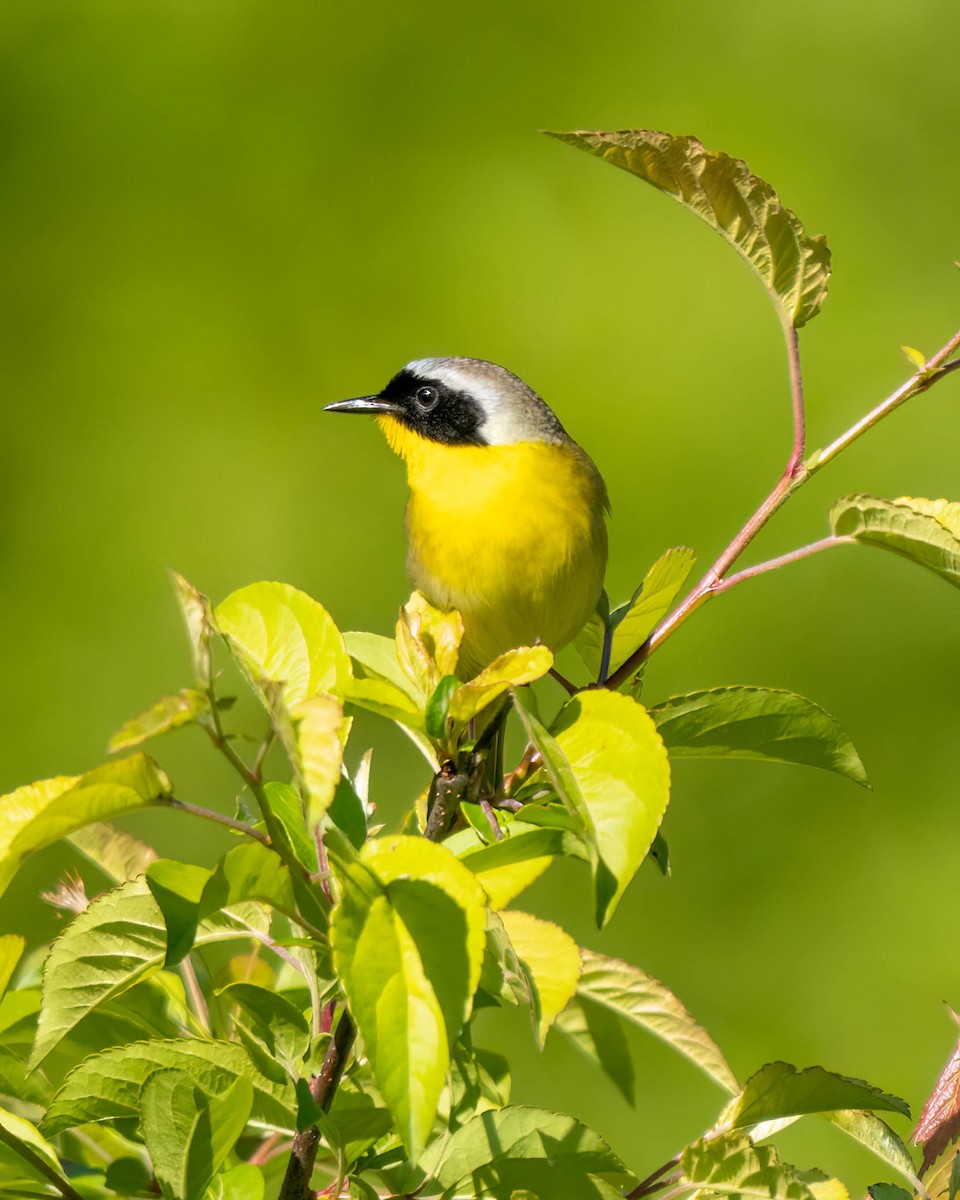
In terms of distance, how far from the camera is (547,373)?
11.8ft

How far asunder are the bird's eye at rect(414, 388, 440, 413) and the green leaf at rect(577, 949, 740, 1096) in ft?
4.04

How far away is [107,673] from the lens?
11.3ft

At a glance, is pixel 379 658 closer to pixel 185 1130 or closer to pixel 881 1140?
pixel 185 1130

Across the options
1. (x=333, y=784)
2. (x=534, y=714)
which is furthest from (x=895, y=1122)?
(x=333, y=784)

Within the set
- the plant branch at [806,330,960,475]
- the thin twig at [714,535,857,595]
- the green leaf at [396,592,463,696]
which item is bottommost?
the green leaf at [396,592,463,696]

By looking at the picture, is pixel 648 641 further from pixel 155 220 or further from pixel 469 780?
pixel 155 220

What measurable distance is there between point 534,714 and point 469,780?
208mm

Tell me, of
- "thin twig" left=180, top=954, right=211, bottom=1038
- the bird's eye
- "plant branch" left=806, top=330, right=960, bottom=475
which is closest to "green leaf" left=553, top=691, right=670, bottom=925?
"plant branch" left=806, top=330, right=960, bottom=475

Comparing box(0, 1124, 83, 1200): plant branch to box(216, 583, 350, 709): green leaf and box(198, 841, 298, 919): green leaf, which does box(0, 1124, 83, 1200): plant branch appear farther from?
box(216, 583, 350, 709): green leaf

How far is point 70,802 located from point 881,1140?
654mm

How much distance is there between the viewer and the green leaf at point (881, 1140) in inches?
42.3

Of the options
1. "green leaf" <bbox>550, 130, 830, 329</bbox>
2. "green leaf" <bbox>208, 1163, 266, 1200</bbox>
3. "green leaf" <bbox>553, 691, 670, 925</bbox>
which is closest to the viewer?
"green leaf" <bbox>553, 691, 670, 925</bbox>

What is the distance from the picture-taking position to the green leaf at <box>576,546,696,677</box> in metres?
1.34

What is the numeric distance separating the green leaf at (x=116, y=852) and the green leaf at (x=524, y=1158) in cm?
41
